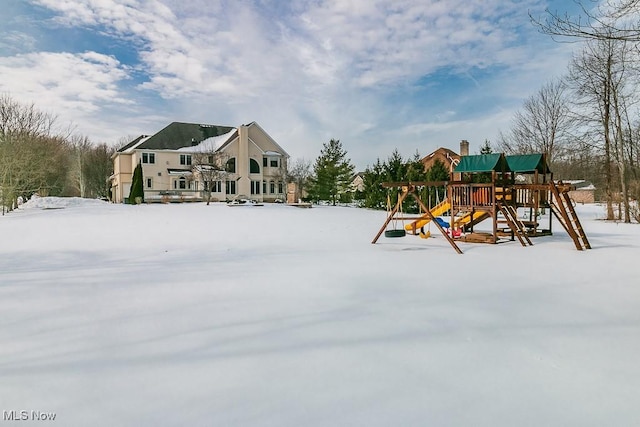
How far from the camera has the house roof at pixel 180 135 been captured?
140 ft

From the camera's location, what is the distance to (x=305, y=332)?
14.2ft

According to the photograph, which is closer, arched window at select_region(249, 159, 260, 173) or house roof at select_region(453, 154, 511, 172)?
house roof at select_region(453, 154, 511, 172)

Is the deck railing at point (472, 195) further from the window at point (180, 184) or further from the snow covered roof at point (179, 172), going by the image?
the window at point (180, 184)

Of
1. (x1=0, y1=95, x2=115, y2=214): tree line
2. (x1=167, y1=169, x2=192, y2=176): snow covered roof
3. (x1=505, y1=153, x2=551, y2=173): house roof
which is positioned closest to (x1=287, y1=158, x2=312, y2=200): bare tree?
(x1=167, y1=169, x2=192, y2=176): snow covered roof

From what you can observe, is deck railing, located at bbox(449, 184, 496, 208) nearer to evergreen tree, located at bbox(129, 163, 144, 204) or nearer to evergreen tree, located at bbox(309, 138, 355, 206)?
evergreen tree, located at bbox(309, 138, 355, 206)

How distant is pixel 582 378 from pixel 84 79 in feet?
87.0

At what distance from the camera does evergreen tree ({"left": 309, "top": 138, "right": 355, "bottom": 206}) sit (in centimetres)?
4084

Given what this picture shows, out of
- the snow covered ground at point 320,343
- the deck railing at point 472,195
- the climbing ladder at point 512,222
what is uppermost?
the deck railing at point 472,195

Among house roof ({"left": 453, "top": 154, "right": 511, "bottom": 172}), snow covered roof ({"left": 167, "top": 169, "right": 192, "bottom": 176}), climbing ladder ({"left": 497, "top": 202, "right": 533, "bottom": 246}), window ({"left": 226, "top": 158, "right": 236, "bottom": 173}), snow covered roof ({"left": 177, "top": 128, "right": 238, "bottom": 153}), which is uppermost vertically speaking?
snow covered roof ({"left": 177, "top": 128, "right": 238, "bottom": 153})

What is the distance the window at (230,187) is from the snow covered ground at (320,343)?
35.2m

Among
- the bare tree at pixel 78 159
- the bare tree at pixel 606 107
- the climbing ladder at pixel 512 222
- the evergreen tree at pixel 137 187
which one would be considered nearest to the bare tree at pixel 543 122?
the bare tree at pixel 606 107

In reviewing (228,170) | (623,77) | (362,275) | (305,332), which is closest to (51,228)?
(362,275)

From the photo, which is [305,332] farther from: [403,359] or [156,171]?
[156,171]

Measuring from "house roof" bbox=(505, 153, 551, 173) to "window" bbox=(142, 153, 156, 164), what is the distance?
37.4m
